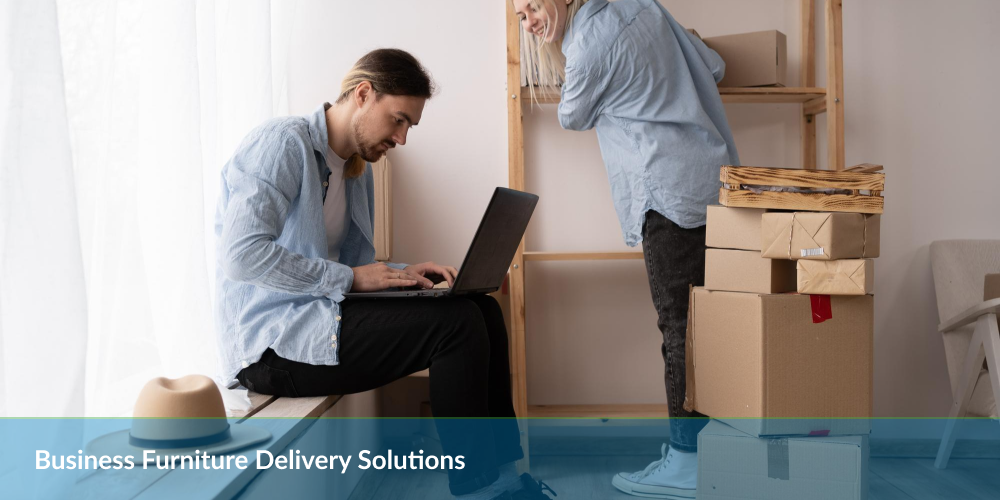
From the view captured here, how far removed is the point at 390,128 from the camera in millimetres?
1521

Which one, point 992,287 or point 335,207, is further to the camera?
point 992,287

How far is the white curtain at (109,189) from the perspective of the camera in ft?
2.86

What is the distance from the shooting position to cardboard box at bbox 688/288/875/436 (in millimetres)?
1550


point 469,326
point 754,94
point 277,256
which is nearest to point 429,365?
point 469,326

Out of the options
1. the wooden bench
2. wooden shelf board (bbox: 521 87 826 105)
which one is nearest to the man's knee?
the wooden bench

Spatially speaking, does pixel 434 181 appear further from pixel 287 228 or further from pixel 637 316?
pixel 287 228

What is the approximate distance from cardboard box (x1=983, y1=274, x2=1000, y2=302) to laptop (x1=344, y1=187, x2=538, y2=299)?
4.60 feet

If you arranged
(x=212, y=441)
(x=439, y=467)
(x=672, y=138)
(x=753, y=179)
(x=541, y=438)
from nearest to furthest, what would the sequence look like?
(x=212, y=441)
(x=753, y=179)
(x=672, y=138)
(x=439, y=467)
(x=541, y=438)

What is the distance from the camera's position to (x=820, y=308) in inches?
61.3

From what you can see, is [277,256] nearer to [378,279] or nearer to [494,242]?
[378,279]

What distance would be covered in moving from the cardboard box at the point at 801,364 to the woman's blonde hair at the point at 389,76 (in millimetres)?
773

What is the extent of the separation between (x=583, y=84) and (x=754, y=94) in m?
0.65

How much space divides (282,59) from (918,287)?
2.00 m

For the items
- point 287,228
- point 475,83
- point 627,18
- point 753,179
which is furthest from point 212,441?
point 475,83
